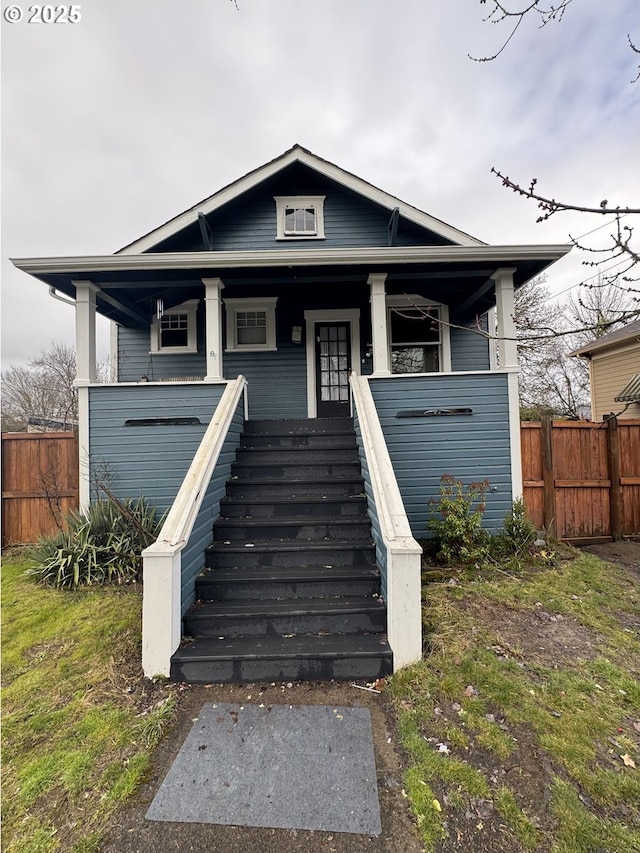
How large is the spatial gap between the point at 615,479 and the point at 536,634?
3.93 meters

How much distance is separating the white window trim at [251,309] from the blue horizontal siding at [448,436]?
2775 mm

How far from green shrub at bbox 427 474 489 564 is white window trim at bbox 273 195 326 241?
5.29 meters

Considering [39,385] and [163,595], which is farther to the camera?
[39,385]

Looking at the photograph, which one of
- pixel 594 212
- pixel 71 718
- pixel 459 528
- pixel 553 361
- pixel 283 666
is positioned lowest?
pixel 71 718

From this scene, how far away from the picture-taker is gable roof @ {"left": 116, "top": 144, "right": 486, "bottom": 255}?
668cm

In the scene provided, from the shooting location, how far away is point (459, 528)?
4707mm

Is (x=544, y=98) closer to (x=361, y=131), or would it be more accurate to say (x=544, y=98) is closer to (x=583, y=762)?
(x=583, y=762)

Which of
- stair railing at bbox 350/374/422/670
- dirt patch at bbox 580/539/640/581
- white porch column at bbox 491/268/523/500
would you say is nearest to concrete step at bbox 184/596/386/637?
stair railing at bbox 350/374/422/670

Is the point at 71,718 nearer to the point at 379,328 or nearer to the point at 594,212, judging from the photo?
the point at 594,212

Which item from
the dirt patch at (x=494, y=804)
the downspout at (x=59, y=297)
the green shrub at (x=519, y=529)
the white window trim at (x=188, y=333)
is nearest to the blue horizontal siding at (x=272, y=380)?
the white window trim at (x=188, y=333)

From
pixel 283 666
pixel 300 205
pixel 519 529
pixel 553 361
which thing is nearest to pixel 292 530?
pixel 283 666

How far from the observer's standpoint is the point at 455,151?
560cm

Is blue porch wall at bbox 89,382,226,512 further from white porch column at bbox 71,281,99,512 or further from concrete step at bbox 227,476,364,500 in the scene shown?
concrete step at bbox 227,476,364,500

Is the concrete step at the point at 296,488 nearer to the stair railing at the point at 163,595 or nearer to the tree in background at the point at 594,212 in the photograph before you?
the stair railing at the point at 163,595
